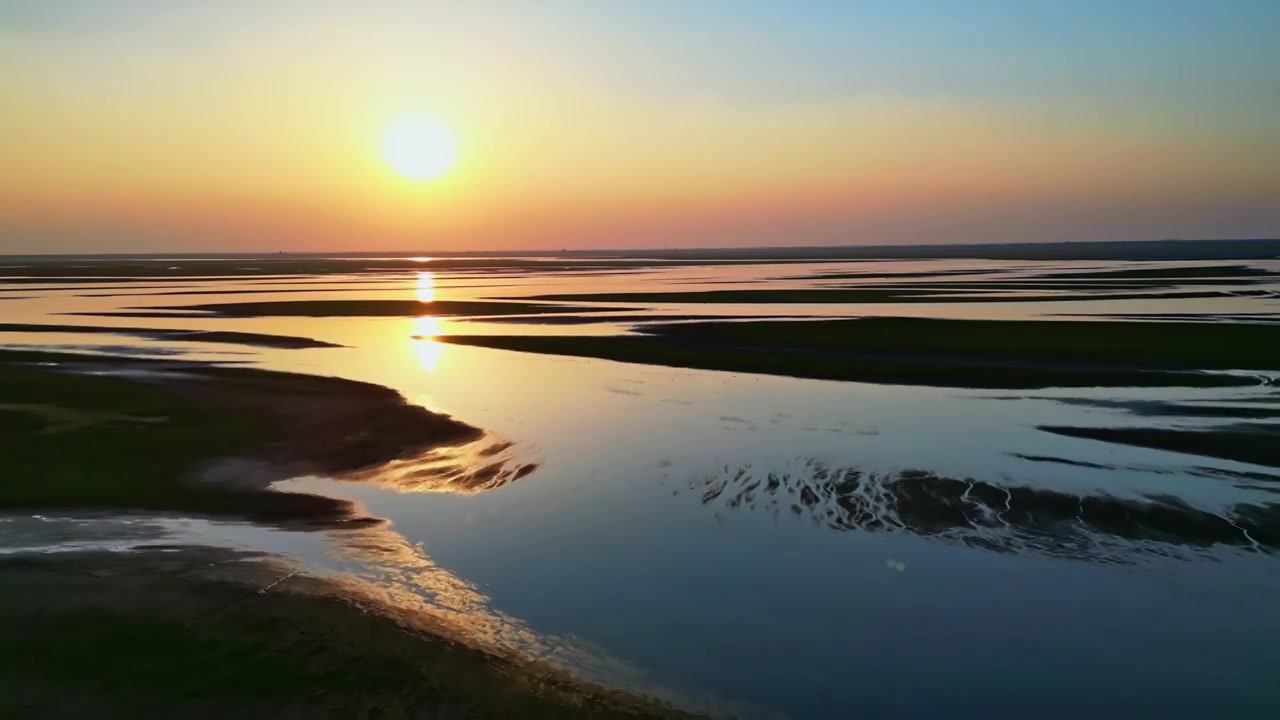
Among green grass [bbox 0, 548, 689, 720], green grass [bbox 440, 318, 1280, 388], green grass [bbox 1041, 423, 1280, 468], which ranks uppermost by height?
green grass [bbox 440, 318, 1280, 388]

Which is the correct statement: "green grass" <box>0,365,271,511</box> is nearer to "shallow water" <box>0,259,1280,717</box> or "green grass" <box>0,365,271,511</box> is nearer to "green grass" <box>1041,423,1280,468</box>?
"shallow water" <box>0,259,1280,717</box>

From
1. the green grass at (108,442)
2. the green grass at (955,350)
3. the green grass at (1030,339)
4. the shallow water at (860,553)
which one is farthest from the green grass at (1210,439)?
the green grass at (108,442)

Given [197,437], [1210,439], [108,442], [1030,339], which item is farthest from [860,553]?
[1030,339]

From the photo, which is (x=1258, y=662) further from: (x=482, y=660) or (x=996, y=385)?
(x=996, y=385)

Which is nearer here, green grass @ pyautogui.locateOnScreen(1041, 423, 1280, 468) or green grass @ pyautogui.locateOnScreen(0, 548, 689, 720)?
green grass @ pyautogui.locateOnScreen(0, 548, 689, 720)

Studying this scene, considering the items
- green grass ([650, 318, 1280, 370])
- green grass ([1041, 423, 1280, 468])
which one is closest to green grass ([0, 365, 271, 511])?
green grass ([1041, 423, 1280, 468])

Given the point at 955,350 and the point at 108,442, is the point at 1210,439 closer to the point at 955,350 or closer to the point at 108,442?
the point at 955,350

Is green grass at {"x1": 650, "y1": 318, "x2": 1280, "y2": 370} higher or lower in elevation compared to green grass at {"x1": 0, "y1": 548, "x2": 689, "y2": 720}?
higher

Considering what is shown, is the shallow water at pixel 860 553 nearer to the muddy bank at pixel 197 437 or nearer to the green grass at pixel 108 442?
the muddy bank at pixel 197 437

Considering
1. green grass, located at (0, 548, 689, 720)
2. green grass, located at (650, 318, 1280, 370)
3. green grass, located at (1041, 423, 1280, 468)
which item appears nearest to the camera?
green grass, located at (0, 548, 689, 720)
